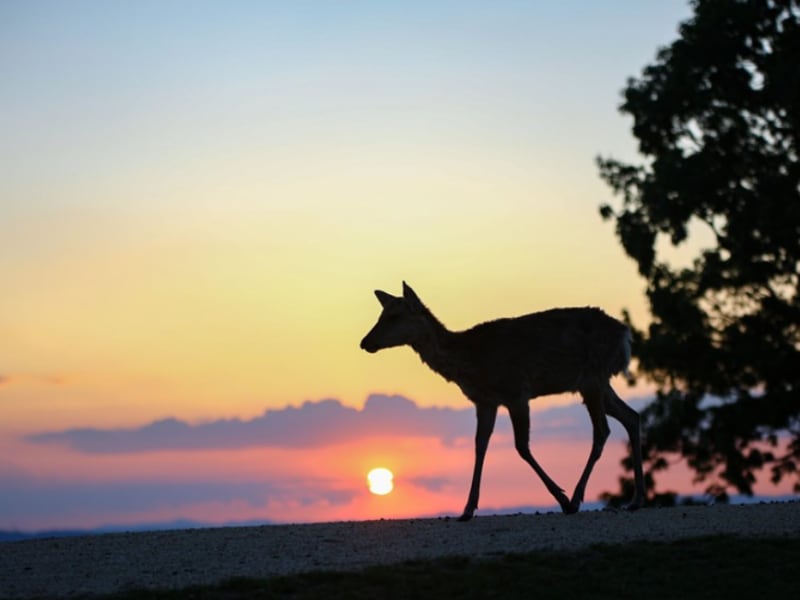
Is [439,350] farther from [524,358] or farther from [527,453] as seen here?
[527,453]

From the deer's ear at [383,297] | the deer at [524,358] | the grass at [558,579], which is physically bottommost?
the grass at [558,579]

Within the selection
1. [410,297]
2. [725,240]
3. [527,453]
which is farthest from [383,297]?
[725,240]

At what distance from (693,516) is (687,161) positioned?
18.5 m

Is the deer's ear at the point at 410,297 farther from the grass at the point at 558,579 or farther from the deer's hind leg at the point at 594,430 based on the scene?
the grass at the point at 558,579

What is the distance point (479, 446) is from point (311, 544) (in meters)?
3.02

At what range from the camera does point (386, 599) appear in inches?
519

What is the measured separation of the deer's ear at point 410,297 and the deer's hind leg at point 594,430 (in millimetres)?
2665

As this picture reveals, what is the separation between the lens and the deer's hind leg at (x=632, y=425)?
19078 mm

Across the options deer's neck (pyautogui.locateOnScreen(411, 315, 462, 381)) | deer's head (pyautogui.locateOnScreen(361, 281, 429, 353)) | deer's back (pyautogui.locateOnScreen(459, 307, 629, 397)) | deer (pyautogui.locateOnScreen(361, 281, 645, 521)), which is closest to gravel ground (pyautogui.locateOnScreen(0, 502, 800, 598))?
deer (pyautogui.locateOnScreen(361, 281, 645, 521))

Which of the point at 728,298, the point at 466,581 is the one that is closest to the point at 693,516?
the point at 466,581

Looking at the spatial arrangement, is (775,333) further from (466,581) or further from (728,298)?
(466,581)

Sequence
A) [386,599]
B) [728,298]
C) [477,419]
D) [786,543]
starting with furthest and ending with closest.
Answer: [728,298], [477,419], [786,543], [386,599]

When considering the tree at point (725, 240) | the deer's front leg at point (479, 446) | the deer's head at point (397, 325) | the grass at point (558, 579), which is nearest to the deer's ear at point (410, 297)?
the deer's head at point (397, 325)

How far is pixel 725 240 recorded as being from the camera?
3412 centimetres
